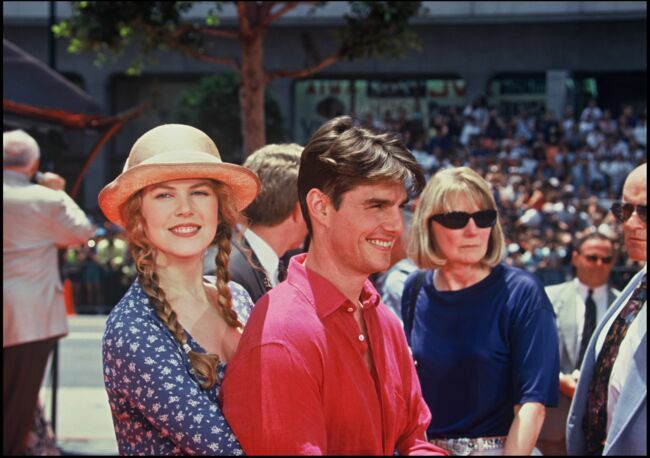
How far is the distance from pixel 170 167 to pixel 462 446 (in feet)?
5.85

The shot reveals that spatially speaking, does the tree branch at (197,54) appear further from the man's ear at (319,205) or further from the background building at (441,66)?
the background building at (441,66)

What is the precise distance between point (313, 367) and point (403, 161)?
55 centimetres

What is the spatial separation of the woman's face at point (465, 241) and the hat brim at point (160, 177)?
4.41ft

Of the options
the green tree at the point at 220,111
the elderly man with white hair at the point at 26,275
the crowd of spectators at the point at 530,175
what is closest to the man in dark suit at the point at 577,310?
the elderly man with white hair at the point at 26,275

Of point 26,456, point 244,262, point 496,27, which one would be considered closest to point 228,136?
point 496,27

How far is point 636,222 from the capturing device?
3.25 meters

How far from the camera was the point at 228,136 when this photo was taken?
2725 centimetres

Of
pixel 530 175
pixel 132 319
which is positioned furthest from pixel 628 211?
pixel 530 175

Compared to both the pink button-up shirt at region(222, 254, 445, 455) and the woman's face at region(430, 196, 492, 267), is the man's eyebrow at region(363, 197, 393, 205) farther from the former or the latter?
the woman's face at region(430, 196, 492, 267)

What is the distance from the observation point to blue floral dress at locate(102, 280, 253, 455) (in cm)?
231

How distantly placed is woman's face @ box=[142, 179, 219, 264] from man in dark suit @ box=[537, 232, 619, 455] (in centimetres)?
237

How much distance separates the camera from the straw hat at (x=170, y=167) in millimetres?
2625

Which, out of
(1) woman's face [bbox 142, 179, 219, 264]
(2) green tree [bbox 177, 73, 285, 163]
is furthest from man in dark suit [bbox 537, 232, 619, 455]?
(2) green tree [bbox 177, 73, 285, 163]

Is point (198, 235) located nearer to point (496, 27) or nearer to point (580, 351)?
point (580, 351)
